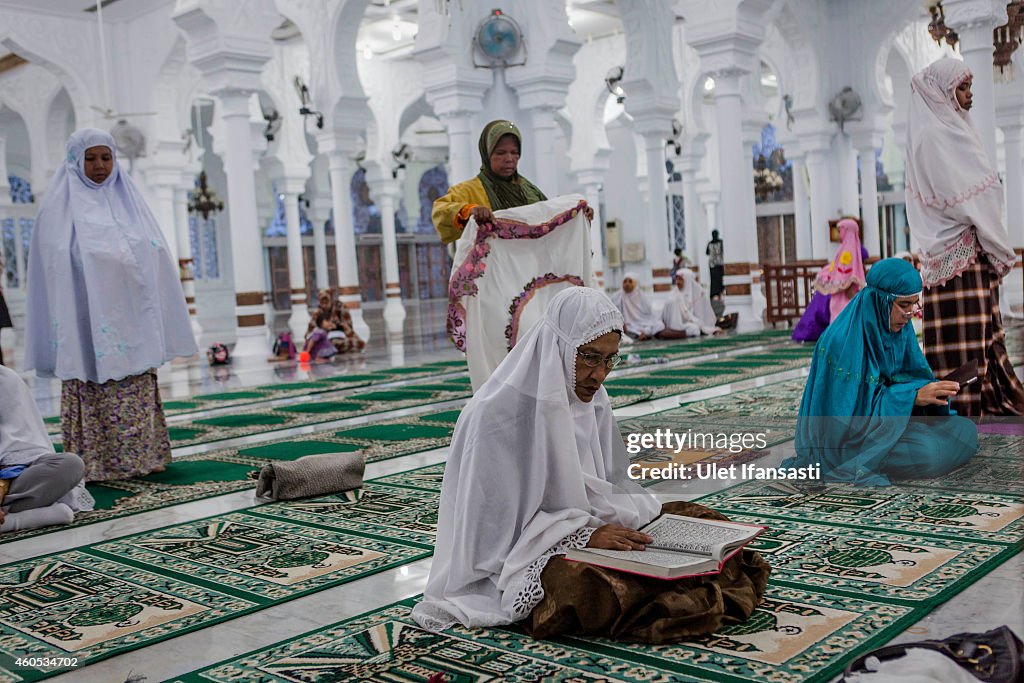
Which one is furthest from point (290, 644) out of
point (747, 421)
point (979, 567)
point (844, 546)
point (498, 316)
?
point (747, 421)

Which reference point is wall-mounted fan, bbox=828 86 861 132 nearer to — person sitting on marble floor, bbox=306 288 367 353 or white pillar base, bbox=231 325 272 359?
person sitting on marble floor, bbox=306 288 367 353

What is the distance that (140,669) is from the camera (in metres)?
1.80

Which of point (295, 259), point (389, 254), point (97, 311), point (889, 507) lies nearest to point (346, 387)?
point (97, 311)

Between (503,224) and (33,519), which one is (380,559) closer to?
(33,519)

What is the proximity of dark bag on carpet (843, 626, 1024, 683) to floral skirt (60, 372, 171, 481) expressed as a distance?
111 inches

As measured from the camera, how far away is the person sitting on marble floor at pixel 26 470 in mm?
2936

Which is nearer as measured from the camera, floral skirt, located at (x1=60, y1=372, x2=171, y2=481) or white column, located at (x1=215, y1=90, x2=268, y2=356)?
floral skirt, located at (x1=60, y1=372, x2=171, y2=481)

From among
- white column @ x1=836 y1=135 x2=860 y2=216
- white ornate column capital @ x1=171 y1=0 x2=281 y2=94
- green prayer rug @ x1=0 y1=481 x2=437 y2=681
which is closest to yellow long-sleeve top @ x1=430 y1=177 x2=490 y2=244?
green prayer rug @ x1=0 y1=481 x2=437 y2=681

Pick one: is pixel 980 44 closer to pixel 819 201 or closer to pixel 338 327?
pixel 819 201

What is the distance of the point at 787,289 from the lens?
9.45 metres

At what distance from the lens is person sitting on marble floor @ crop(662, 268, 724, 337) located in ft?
29.5

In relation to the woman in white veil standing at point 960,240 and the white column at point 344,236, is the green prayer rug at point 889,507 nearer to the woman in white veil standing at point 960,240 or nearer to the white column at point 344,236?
the woman in white veil standing at point 960,240

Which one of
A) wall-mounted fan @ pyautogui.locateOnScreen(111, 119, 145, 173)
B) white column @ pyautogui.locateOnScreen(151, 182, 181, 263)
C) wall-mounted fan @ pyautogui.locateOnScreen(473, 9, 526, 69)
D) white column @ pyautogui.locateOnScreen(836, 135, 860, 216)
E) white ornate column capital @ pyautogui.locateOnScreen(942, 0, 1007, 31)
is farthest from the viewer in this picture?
white column @ pyautogui.locateOnScreen(151, 182, 181, 263)

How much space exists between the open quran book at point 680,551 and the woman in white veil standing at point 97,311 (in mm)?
2301
